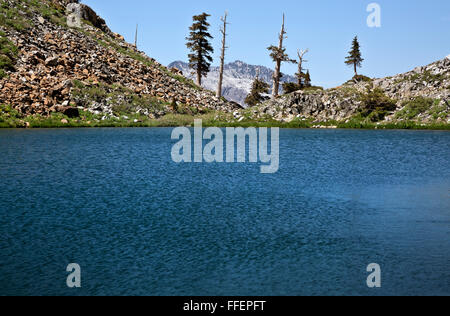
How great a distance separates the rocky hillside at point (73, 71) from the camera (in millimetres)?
43219

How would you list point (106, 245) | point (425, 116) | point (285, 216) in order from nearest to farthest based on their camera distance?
point (106, 245) → point (285, 216) → point (425, 116)

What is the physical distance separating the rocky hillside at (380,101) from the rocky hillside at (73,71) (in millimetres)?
12979

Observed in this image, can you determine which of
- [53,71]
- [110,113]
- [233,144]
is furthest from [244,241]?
[53,71]

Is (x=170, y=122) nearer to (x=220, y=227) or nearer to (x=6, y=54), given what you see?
(x=6, y=54)

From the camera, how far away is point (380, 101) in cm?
4900

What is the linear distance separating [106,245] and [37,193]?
6.26 m

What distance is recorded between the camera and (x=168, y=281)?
310 inches

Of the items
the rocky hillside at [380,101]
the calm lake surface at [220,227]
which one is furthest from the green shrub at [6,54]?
the rocky hillside at [380,101]

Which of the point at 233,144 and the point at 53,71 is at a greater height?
the point at 53,71

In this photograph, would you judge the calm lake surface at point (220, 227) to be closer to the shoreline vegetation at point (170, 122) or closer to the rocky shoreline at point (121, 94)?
the shoreline vegetation at point (170, 122)

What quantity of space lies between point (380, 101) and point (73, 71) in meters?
34.3

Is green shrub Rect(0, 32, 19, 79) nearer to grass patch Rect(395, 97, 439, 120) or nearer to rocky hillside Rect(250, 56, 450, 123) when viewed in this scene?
rocky hillside Rect(250, 56, 450, 123)

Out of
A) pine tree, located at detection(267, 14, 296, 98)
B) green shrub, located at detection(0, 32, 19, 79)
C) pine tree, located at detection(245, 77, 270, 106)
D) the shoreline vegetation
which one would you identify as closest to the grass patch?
the shoreline vegetation
